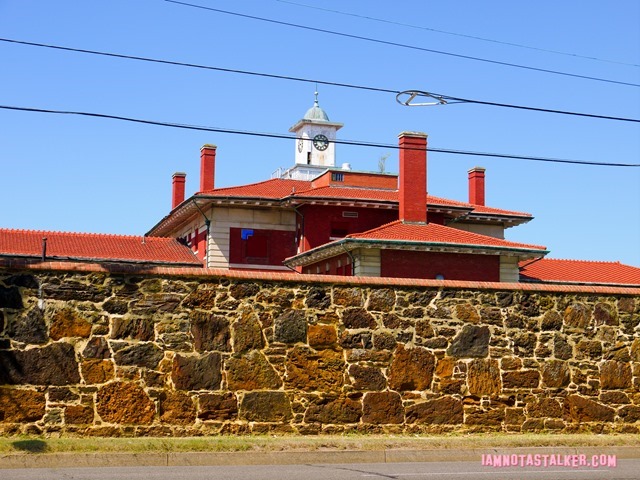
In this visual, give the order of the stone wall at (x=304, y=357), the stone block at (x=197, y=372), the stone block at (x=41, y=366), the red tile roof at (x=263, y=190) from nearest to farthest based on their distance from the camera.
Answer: the stone block at (x=41, y=366) → the stone wall at (x=304, y=357) → the stone block at (x=197, y=372) → the red tile roof at (x=263, y=190)

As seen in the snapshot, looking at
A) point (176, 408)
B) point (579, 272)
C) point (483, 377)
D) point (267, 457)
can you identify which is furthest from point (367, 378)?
point (579, 272)

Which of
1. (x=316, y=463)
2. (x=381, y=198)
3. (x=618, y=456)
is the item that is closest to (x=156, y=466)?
(x=316, y=463)

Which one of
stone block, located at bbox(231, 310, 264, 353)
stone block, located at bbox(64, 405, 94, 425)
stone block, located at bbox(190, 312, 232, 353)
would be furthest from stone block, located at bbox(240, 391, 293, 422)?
stone block, located at bbox(64, 405, 94, 425)

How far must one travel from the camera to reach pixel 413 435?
15.3 meters

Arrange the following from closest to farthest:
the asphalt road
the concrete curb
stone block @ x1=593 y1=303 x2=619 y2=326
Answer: the asphalt road, the concrete curb, stone block @ x1=593 y1=303 x2=619 y2=326

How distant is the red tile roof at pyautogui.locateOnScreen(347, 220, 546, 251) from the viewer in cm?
3900

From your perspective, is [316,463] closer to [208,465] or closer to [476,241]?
[208,465]

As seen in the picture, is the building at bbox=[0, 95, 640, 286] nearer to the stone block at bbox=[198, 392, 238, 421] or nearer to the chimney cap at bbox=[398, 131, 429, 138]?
the chimney cap at bbox=[398, 131, 429, 138]

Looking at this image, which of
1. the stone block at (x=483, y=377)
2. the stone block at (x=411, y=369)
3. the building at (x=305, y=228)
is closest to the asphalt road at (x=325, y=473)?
the stone block at (x=411, y=369)

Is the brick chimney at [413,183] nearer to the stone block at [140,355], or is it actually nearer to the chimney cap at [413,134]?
the chimney cap at [413,134]

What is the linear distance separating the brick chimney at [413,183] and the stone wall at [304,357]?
977 inches

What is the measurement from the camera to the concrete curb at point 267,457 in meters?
12.7

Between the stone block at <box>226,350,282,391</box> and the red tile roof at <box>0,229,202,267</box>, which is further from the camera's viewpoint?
the red tile roof at <box>0,229,202,267</box>

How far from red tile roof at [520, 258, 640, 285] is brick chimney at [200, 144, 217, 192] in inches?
656
